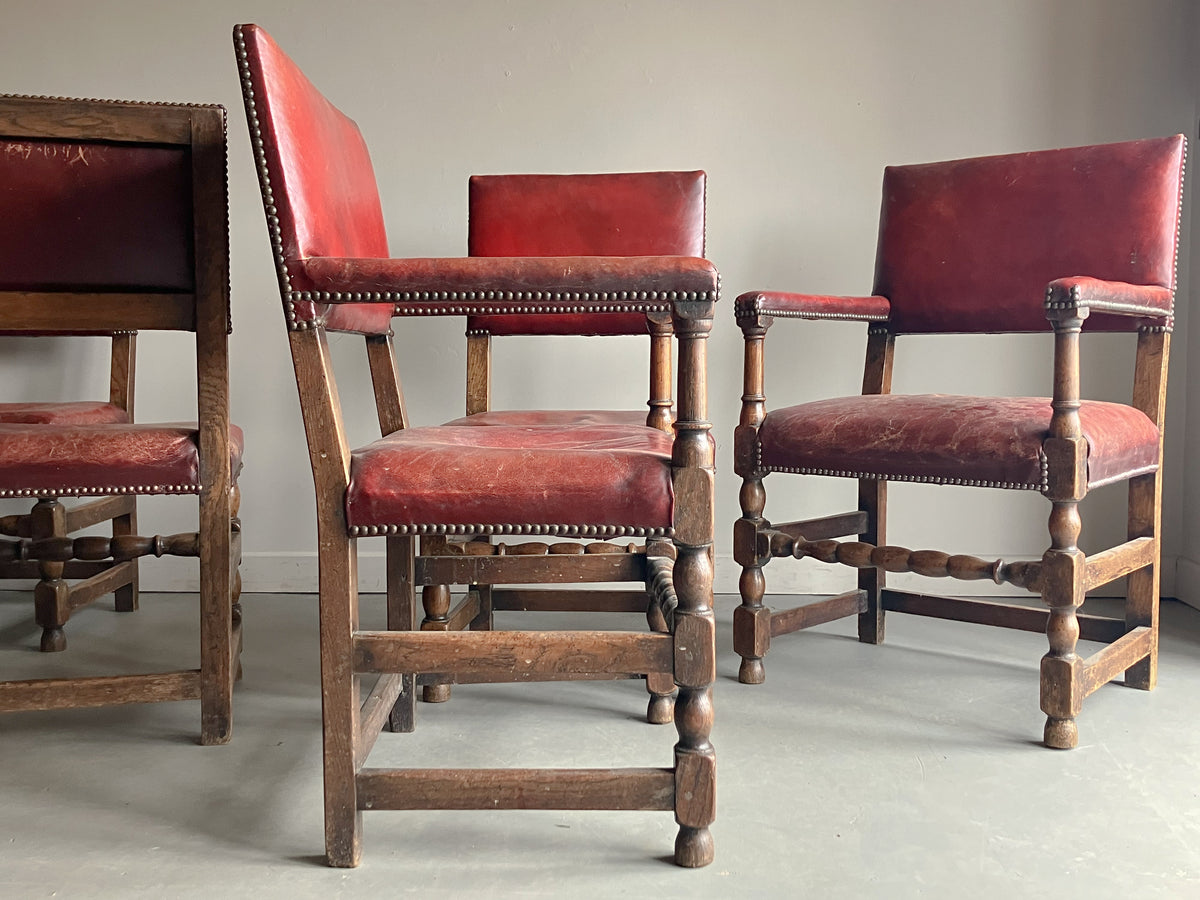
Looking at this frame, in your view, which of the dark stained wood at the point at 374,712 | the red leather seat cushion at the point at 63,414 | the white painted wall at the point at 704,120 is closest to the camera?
the dark stained wood at the point at 374,712

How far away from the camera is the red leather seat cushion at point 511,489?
54.9 inches

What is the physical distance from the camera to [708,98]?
3.11m

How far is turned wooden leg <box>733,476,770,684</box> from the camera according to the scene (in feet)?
7.62

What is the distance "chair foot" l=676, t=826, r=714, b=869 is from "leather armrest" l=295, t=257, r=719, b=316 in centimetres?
Result: 74

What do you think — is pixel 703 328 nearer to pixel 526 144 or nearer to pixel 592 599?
pixel 592 599

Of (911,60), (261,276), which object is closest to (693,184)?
(911,60)

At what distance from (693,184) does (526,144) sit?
31.4 inches

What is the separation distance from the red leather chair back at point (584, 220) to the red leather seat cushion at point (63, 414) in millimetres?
1015

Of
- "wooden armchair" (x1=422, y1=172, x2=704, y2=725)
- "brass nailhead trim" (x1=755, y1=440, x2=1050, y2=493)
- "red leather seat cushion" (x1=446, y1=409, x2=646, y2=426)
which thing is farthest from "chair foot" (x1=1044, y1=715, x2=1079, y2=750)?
"wooden armchair" (x1=422, y1=172, x2=704, y2=725)

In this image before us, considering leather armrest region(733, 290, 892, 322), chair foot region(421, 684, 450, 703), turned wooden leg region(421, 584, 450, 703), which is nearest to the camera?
turned wooden leg region(421, 584, 450, 703)

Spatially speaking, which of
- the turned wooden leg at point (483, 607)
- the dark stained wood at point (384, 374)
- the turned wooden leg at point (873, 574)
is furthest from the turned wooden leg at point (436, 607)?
the turned wooden leg at point (873, 574)

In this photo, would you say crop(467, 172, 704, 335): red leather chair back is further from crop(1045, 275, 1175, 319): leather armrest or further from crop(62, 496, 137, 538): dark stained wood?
crop(62, 496, 137, 538): dark stained wood

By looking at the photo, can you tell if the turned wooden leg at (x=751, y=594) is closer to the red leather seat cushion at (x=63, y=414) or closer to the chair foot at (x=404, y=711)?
the chair foot at (x=404, y=711)

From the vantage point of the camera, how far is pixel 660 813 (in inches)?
64.4
